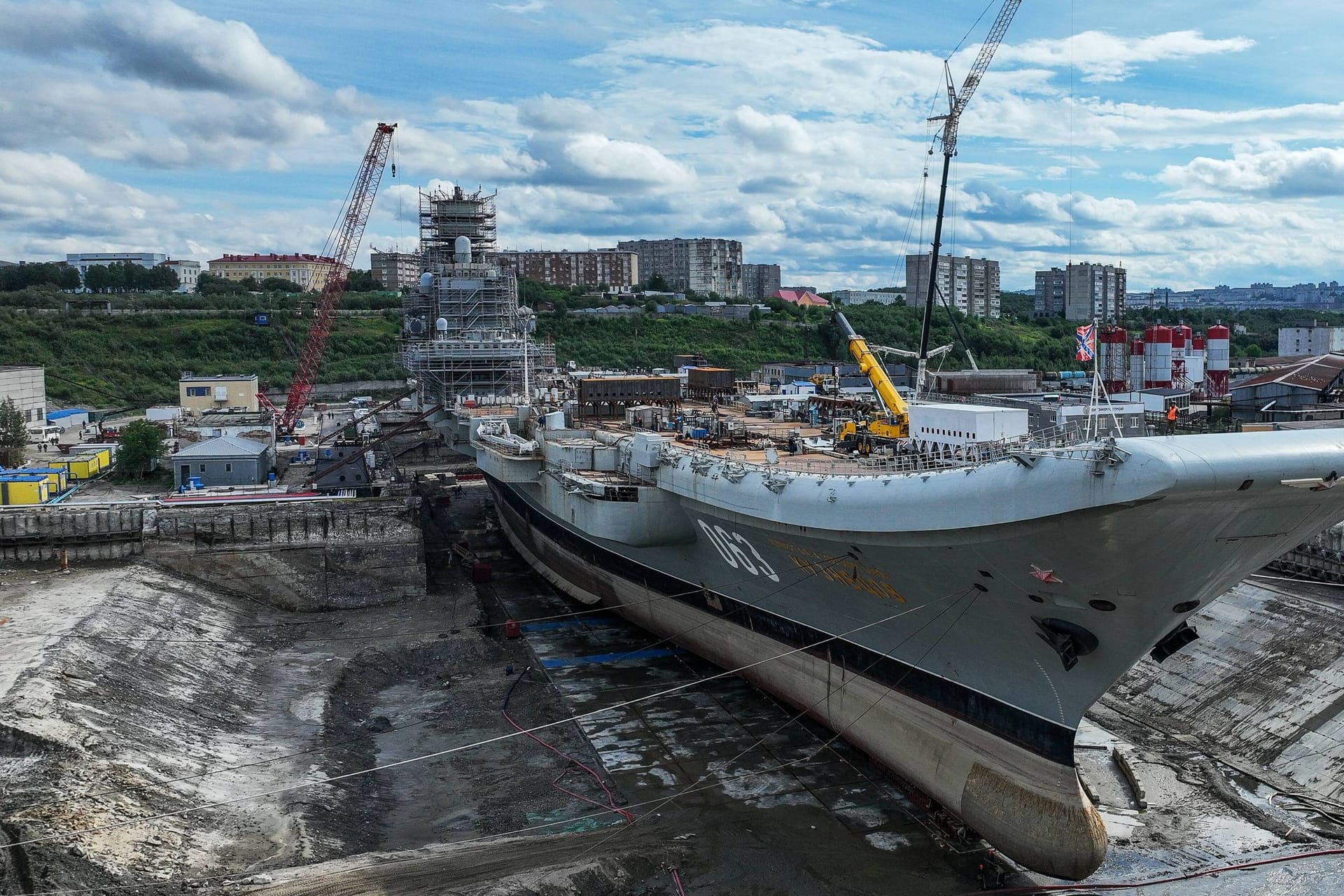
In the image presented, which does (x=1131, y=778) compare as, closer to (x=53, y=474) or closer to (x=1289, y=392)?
(x=1289, y=392)

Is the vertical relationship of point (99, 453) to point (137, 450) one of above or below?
below

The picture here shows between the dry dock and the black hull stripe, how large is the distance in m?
1.38

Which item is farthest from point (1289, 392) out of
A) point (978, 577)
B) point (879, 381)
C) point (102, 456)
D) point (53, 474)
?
point (102, 456)

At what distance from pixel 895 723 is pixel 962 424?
480 centimetres

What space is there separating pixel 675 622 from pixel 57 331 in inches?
2151

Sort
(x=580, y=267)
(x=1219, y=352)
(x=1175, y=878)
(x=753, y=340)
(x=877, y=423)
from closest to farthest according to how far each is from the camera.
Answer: (x=1175, y=878)
(x=877, y=423)
(x=1219, y=352)
(x=753, y=340)
(x=580, y=267)

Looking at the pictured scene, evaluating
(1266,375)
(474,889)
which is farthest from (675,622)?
(1266,375)

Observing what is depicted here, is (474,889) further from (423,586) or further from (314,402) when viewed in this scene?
(314,402)

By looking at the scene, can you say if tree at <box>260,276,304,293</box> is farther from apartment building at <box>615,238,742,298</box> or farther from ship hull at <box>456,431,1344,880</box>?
ship hull at <box>456,431,1344,880</box>

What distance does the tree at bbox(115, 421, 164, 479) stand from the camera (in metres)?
32.2

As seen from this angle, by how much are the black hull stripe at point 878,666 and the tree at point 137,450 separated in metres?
→ 16.7

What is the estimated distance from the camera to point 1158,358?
4419cm

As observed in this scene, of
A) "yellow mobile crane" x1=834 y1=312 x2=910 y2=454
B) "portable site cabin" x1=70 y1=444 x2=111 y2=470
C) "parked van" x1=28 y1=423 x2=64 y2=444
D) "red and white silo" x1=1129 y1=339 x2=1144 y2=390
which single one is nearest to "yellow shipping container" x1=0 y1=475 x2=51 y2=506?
"portable site cabin" x1=70 y1=444 x2=111 y2=470

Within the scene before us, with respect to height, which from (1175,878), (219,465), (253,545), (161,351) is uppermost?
(161,351)
